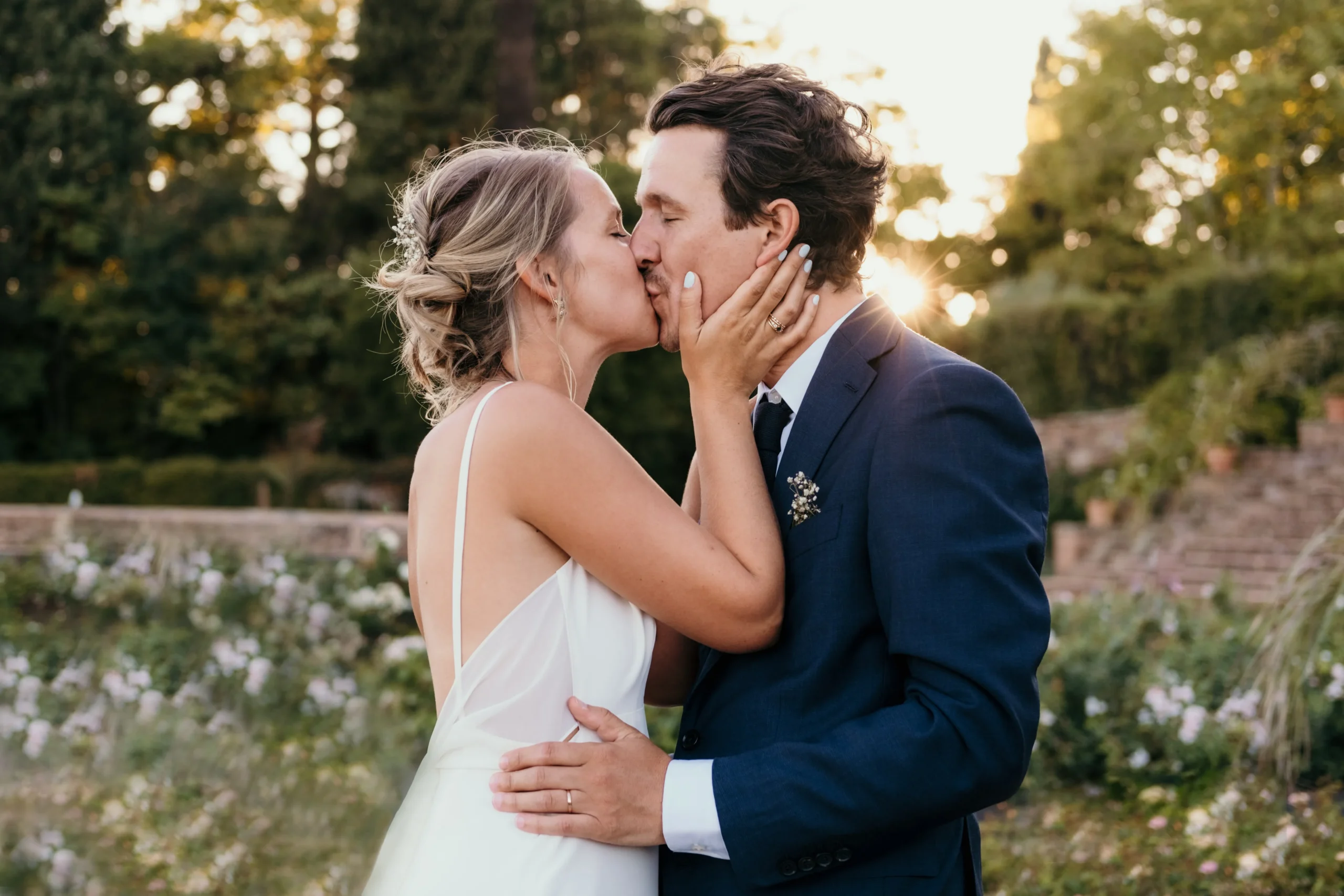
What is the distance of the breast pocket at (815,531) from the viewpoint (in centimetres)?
223

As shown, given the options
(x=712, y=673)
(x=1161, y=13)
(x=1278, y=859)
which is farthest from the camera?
(x=1161, y=13)

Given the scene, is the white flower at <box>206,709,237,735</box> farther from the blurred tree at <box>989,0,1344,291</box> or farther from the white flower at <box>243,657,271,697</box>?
the blurred tree at <box>989,0,1344,291</box>

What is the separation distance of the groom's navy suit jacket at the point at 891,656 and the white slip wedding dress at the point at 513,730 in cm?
20

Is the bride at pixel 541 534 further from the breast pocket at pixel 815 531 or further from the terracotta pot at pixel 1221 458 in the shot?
the terracotta pot at pixel 1221 458

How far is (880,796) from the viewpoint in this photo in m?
1.96

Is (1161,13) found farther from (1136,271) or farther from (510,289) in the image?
(510,289)

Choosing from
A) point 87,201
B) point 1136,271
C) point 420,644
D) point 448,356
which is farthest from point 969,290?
point 448,356

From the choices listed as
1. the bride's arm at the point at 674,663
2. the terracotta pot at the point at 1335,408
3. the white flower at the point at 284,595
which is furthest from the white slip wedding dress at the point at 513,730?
the terracotta pot at the point at 1335,408

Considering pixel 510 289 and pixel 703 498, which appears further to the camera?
pixel 510 289

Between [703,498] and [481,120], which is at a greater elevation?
[703,498]

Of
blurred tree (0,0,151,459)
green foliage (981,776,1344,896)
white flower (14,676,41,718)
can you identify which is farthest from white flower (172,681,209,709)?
blurred tree (0,0,151,459)

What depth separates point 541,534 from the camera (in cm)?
244

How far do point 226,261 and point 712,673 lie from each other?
2743 cm

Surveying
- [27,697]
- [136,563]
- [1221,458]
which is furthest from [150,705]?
[1221,458]
